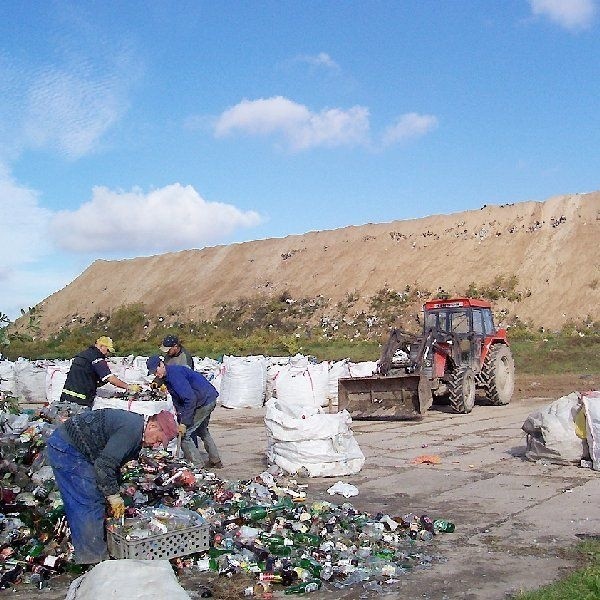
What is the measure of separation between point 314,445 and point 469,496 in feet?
5.75

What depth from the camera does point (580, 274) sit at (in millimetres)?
38312

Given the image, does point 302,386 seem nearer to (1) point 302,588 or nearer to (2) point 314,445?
(2) point 314,445

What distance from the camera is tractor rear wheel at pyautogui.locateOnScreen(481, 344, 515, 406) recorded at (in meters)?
14.2

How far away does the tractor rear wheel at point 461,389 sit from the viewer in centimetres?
1304

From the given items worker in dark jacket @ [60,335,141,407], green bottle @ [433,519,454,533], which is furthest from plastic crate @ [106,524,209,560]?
worker in dark jacket @ [60,335,141,407]

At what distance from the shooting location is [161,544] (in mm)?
4750

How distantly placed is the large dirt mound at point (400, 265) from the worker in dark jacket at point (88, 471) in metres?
33.4

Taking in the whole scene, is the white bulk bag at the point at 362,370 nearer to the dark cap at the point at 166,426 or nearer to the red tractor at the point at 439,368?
the red tractor at the point at 439,368

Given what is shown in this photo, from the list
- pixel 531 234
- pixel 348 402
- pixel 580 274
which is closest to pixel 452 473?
pixel 348 402

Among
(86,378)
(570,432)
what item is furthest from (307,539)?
(570,432)

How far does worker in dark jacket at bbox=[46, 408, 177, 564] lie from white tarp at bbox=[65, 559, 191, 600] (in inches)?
72.5

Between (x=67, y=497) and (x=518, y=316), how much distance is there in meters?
34.9

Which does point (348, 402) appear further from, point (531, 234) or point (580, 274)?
point (531, 234)

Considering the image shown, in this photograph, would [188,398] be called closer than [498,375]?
Yes
